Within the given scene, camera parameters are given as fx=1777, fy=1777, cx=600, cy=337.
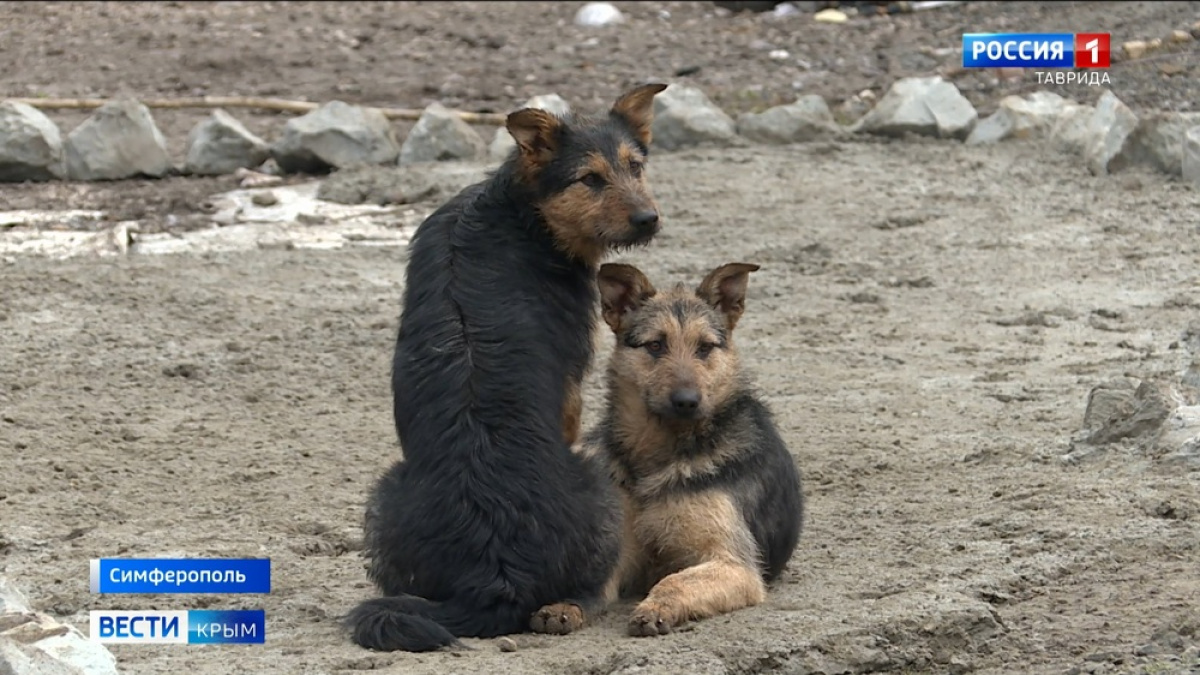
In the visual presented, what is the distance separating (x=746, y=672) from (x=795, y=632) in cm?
35

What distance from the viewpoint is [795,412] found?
984cm

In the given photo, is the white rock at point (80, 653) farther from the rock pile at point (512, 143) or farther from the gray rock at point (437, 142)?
the gray rock at point (437, 142)

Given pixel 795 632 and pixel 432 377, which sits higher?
pixel 432 377

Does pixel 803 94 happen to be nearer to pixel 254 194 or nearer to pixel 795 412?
pixel 254 194

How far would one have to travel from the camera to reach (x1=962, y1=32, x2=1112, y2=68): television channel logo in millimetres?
16859

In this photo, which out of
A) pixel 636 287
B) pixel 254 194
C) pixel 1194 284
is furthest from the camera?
pixel 254 194

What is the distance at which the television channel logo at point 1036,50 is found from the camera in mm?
16859

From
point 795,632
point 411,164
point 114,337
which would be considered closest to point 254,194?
point 411,164

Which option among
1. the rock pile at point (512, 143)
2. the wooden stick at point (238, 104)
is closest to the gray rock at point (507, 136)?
the rock pile at point (512, 143)

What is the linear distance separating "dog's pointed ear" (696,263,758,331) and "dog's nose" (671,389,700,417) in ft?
2.12

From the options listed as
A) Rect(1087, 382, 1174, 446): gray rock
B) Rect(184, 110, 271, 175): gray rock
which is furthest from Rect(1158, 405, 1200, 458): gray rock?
Rect(184, 110, 271, 175): gray rock

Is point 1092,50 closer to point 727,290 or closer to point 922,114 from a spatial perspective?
point 922,114

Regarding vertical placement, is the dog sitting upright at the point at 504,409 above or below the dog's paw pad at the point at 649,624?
above

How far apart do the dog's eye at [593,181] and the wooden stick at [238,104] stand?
27.4 ft
